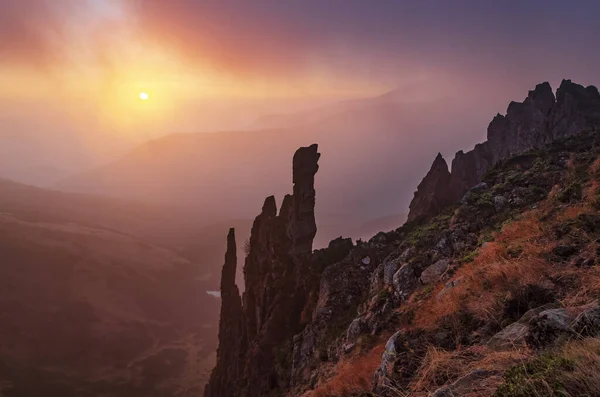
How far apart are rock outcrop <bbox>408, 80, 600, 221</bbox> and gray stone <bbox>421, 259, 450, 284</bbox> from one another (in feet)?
82.0

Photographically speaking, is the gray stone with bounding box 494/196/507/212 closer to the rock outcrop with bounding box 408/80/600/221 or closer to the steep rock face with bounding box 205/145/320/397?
the rock outcrop with bounding box 408/80/600/221

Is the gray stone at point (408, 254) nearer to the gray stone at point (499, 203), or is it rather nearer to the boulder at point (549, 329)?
the gray stone at point (499, 203)

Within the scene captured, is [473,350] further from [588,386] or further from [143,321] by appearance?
[143,321]

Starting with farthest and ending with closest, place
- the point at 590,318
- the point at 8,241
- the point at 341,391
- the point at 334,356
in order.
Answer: the point at 8,241, the point at 334,356, the point at 341,391, the point at 590,318

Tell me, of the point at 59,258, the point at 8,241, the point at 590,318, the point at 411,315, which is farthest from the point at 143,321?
the point at 590,318

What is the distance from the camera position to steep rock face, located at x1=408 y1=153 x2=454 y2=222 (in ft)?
162

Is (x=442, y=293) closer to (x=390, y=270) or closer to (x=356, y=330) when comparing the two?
(x=356, y=330)

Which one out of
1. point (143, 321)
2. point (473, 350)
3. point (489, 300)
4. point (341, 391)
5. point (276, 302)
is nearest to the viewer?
point (473, 350)

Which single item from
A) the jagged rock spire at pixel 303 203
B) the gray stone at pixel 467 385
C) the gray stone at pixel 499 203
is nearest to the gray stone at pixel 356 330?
the gray stone at pixel 499 203

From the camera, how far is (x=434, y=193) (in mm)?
50250

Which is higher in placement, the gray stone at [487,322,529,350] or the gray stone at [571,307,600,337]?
the gray stone at [571,307,600,337]

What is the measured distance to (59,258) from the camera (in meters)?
132

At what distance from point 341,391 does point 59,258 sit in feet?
507

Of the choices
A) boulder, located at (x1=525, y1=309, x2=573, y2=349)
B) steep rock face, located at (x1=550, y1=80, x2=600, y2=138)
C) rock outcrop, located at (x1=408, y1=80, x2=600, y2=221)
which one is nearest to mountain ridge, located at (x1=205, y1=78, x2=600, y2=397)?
boulder, located at (x1=525, y1=309, x2=573, y2=349)
